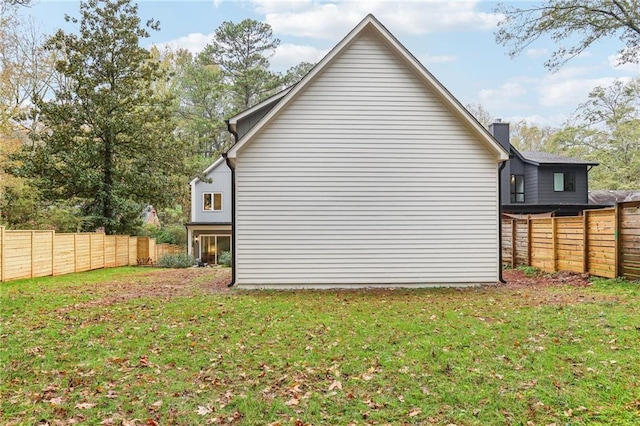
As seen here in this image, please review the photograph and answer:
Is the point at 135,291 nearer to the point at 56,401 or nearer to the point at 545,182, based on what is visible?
the point at 56,401

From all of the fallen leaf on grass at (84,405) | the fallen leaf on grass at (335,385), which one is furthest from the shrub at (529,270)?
the fallen leaf on grass at (84,405)

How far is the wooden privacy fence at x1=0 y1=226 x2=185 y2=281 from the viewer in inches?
482

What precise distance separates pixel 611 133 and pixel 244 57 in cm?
3276

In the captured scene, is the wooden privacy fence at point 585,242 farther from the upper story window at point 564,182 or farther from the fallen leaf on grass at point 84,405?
the upper story window at point 564,182

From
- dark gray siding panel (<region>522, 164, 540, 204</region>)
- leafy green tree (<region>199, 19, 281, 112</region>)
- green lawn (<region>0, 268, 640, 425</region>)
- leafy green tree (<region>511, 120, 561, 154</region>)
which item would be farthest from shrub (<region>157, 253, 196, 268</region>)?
leafy green tree (<region>511, 120, 561, 154</region>)

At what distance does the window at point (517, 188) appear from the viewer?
28453 mm

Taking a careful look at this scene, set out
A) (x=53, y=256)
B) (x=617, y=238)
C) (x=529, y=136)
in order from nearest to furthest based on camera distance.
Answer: (x=617, y=238)
(x=53, y=256)
(x=529, y=136)

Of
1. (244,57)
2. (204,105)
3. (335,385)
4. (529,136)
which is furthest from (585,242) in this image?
(529,136)

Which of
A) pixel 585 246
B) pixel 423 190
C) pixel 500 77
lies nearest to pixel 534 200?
pixel 500 77

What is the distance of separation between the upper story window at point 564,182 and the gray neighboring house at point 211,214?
75.4 ft

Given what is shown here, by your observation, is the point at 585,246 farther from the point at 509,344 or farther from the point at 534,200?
the point at 534,200

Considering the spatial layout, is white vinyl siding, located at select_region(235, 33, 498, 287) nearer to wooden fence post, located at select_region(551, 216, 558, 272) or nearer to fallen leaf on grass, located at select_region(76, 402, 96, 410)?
wooden fence post, located at select_region(551, 216, 558, 272)

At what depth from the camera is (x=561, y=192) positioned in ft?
89.8

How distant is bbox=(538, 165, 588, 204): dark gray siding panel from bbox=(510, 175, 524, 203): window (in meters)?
1.40
